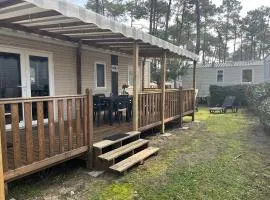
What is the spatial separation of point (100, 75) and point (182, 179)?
17.5 feet

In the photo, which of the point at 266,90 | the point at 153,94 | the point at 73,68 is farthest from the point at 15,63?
the point at 266,90

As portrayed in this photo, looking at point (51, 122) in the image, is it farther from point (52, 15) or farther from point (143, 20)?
point (143, 20)

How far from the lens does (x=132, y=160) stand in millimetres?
4340

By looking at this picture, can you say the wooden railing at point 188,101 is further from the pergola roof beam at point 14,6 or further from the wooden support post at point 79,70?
the pergola roof beam at point 14,6

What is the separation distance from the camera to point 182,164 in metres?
4.52

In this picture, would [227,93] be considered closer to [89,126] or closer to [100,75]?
[100,75]

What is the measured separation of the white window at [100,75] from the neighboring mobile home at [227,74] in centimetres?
1294

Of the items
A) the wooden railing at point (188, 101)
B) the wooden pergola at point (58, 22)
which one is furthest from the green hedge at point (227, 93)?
the wooden pergola at point (58, 22)

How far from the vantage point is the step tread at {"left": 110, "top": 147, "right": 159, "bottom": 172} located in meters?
4.00

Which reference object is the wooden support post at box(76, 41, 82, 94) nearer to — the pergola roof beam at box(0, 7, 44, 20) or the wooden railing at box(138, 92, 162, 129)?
the wooden railing at box(138, 92, 162, 129)

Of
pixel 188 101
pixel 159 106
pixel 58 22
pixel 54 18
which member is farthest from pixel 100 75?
pixel 54 18

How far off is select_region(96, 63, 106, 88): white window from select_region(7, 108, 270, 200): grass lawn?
12.0 feet

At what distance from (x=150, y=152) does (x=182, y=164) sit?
0.69 metres

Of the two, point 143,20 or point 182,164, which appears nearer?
point 182,164
